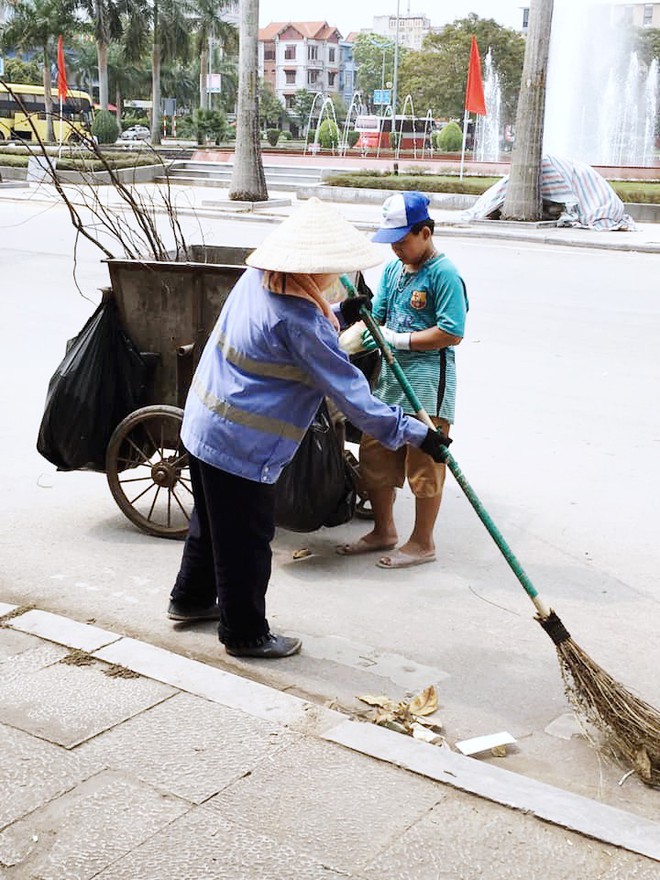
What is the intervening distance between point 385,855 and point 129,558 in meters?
2.60

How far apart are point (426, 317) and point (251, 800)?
7.98 ft

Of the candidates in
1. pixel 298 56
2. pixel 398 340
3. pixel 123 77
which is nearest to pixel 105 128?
pixel 398 340

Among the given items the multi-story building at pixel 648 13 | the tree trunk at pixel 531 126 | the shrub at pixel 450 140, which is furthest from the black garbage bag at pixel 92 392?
the multi-story building at pixel 648 13

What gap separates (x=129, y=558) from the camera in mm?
5051

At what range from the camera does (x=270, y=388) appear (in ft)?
12.0

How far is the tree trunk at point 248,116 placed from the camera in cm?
2216

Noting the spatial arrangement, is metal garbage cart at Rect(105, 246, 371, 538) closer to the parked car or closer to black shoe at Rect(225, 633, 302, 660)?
black shoe at Rect(225, 633, 302, 660)

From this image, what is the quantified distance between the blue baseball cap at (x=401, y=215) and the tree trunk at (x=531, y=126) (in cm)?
1597

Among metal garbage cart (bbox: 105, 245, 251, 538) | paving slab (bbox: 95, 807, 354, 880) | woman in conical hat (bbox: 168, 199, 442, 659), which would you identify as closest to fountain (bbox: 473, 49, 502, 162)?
metal garbage cart (bbox: 105, 245, 251, 538)

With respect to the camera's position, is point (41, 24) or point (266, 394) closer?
point (266, 394)

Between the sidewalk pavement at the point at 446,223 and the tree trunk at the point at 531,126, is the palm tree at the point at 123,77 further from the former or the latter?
the tree trunk at the point at 531,126

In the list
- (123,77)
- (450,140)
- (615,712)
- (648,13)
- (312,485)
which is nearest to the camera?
(615,712)

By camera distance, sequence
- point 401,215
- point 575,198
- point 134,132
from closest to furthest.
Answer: point 401,215
point 575,198
point 134,132

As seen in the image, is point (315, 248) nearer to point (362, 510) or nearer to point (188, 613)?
point (188, 613)
